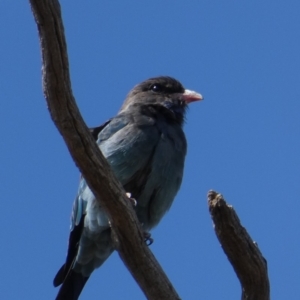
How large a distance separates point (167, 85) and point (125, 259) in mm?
3383

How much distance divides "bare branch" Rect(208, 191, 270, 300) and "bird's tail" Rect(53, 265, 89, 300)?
232cm

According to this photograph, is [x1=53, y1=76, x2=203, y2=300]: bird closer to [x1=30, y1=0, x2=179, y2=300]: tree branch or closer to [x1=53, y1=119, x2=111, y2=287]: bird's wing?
[x1=53, y1=119, x2=111, y2=287]: bird's wing

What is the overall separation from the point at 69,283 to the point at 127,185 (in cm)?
103

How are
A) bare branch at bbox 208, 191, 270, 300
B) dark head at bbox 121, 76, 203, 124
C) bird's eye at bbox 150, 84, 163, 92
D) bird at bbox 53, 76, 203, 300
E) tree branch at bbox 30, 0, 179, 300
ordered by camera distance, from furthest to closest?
bird's eye at bbox 150, 84, 163, 92 → dark head at bbox 121, 76, 203, 124 → bird at bbox 53, 76, 203, 300 → bare branch at bbox 208, 191, 270, 300 → tree branch at bbox 30, 0, 179, 300

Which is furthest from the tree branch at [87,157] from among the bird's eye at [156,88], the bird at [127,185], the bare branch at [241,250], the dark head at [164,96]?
the bird's eye at [156,88]

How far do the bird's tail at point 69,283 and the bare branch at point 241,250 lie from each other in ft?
7.63

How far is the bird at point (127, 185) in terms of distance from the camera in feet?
23.6

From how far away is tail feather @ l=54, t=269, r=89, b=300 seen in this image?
719 centimetres

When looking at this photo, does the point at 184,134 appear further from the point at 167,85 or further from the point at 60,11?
the point at 60,11

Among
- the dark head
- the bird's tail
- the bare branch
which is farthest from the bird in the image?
the bare branch

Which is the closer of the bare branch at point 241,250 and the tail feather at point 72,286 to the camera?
the bare branch at point 241,250

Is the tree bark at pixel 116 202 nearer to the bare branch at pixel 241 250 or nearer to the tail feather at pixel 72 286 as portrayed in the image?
the bare branch at pixel 241 250

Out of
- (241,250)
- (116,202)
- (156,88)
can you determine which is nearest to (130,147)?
(156,88)

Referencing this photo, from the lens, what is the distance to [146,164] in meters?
7.27
